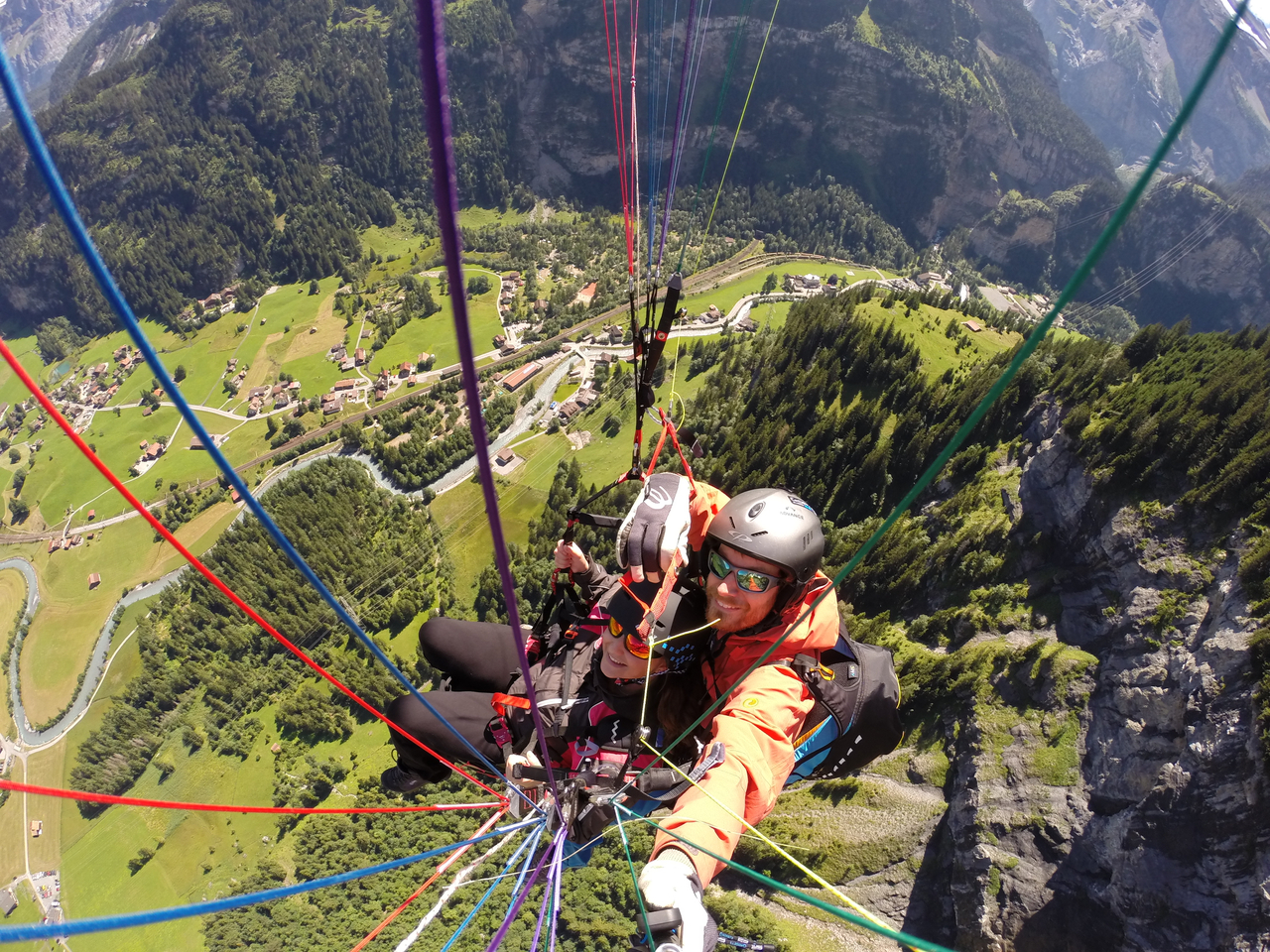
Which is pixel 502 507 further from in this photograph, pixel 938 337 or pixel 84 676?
pixel 84 676

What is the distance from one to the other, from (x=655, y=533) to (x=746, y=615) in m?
1.45

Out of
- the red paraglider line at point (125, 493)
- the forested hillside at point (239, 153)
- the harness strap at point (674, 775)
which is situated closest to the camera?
the red paraglider line at point (125, 493)

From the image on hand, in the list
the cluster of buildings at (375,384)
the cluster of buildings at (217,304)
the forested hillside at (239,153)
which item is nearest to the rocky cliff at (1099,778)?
the cluster of buildings at (375,384)

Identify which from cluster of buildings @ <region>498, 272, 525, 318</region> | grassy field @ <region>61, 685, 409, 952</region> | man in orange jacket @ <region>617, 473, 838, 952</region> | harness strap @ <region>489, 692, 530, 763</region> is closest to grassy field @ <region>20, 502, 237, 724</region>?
grassy field @ <region>61, 685, 409, 952</region>

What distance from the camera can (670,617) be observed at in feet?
22.1

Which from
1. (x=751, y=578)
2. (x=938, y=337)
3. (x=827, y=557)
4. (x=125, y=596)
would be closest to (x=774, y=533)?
(x=751, y=578)

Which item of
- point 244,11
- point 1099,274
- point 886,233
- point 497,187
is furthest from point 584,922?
point 244,11

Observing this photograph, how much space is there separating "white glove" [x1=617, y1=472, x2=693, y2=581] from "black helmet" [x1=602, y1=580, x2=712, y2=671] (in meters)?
0.45

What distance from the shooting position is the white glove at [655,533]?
236 inches

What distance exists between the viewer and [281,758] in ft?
139

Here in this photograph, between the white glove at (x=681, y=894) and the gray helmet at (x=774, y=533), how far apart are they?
299cm

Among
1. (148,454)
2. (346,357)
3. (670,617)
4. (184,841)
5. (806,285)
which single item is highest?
(670,617)

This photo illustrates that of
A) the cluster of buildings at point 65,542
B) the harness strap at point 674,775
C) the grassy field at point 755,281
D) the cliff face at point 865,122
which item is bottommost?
the cluster of buildings at point 65,542

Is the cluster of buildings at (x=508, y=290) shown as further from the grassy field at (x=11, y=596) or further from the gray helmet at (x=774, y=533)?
the gray helmet at (x=774, y=533)
